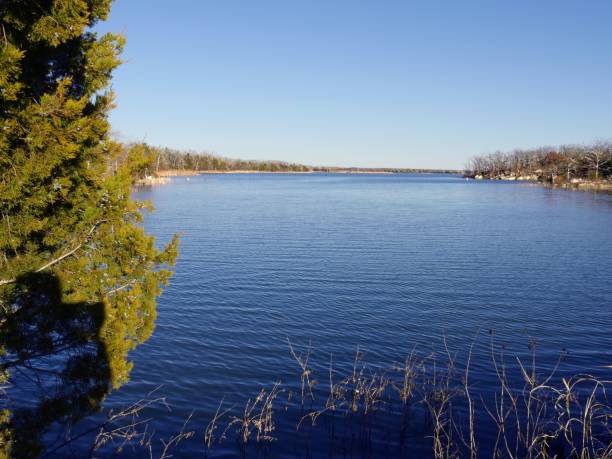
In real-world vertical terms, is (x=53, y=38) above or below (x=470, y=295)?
above

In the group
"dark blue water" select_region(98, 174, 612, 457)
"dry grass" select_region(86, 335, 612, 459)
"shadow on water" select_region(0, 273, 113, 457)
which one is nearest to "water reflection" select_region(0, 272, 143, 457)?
"shadow on water" select_region(0, 273, 113, 457)

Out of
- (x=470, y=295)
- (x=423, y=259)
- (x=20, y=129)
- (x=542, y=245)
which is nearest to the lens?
(x=20, y=129)

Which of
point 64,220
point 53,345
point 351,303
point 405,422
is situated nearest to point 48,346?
point 53,345

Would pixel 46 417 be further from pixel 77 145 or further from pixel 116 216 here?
pixel 77 145

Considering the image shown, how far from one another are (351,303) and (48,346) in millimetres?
15548

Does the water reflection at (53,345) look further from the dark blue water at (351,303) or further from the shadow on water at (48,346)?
the dark blue water at (351,303)

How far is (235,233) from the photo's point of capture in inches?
1656

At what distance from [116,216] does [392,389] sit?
354 inches

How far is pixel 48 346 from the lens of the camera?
314 inches

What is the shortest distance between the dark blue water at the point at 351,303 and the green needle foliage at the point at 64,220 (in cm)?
393

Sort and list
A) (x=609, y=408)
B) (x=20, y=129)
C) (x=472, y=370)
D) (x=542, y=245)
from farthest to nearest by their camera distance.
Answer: (x=542, y=245), (x=472, y=370), (x=609, y=408), (x=20, y=129)

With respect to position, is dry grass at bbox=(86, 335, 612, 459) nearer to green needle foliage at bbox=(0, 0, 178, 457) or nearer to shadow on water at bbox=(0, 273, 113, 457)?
shadow on water at bbox=(0, 273, 113, 457)

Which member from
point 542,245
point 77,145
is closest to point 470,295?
point 542,245

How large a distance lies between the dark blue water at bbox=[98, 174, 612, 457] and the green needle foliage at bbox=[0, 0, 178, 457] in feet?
12.9
